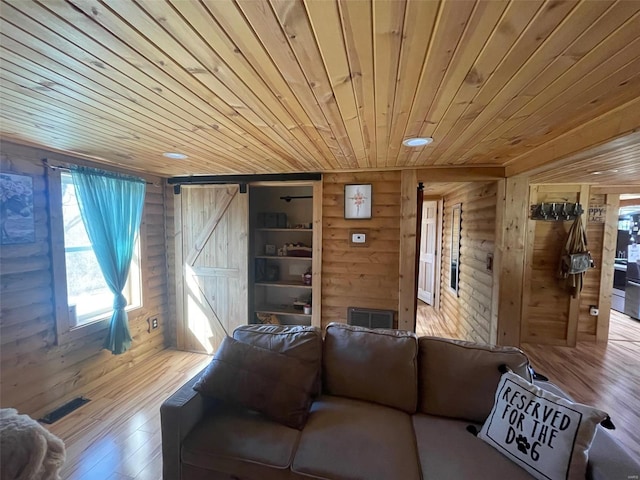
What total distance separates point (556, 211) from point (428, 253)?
2402 millimetres

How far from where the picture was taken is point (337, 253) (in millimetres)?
3377

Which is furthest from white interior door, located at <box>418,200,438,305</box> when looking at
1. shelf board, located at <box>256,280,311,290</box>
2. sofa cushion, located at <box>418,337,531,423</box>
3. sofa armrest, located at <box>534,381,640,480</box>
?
sofa armrest, located at <box>534,381,640,480</box>

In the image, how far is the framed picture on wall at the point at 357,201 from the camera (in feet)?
10.6

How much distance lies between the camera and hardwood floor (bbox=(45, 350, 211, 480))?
6.20 feet

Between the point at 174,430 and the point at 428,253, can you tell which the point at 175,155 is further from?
the point at 428,253

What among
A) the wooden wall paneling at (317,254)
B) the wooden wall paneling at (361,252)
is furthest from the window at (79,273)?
the wooden wall paneling at (361,252)

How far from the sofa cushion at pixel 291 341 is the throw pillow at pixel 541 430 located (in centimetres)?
96

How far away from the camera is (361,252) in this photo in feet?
10.9

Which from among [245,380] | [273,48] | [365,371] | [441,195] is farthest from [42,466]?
[441,195]

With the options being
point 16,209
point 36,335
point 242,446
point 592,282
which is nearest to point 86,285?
point 36,335

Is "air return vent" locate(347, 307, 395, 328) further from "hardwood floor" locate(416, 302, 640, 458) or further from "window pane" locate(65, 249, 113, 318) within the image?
"window pane" locate(65, 249, 113, 318)

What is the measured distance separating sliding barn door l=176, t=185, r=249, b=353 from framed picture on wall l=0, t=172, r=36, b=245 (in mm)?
1492

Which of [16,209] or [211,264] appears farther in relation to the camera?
[211,264]

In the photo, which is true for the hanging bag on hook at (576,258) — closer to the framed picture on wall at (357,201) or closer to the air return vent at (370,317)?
the air return vent at (370,317)
